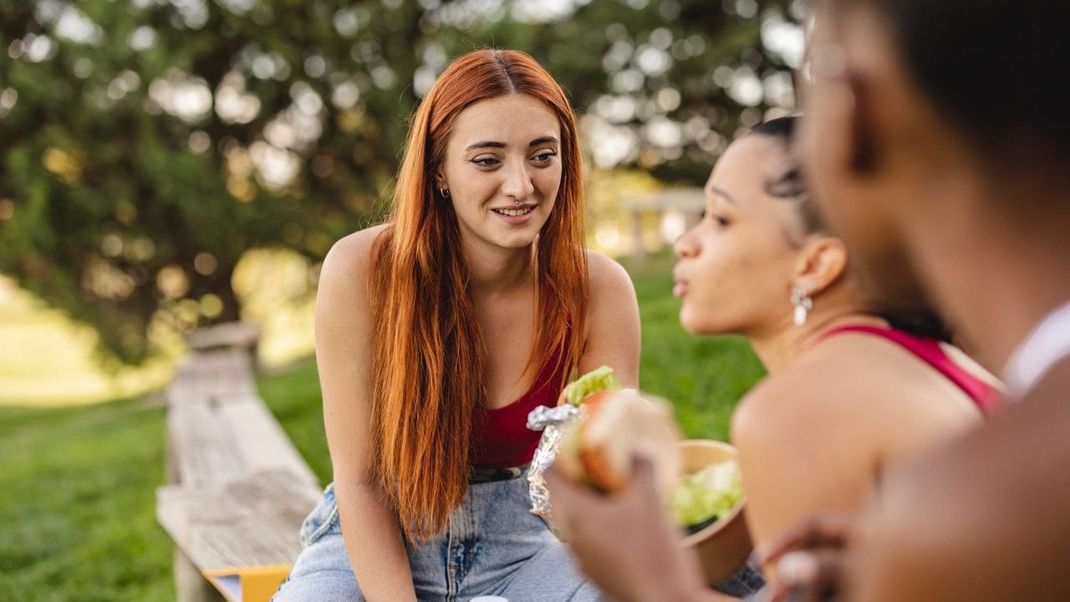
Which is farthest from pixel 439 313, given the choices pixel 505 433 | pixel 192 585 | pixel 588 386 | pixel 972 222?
pixel 972 222

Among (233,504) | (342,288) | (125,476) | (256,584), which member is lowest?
(125,476)

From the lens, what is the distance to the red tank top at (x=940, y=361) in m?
1.73

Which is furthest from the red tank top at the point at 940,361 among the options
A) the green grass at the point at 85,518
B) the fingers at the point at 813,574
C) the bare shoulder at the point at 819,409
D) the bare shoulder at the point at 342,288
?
the green grass at the point at 85,518

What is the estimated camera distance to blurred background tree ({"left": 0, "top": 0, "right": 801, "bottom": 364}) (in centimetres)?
1520

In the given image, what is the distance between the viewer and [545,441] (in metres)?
2.56

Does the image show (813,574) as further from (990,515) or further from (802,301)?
(802,301)

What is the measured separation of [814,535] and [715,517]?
23.0 inches

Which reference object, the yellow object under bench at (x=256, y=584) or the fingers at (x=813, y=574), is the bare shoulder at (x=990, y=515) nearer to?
the fingers at (x=813, y=574)

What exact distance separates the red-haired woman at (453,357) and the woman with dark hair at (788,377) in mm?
1228

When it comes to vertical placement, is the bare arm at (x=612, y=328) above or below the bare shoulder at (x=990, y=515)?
below

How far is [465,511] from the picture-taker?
314cm

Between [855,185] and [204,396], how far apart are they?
24.3ft

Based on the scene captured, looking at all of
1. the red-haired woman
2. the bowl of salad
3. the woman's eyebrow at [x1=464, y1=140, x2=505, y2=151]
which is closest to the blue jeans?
the red-haired woman

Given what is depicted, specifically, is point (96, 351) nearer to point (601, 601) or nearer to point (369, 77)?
point (369, 77)
